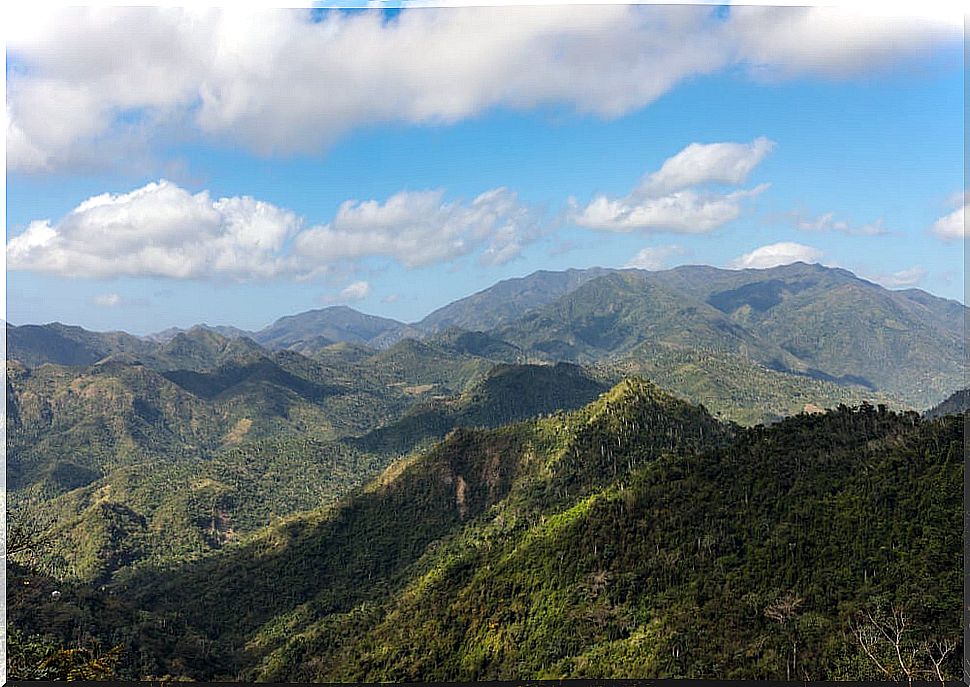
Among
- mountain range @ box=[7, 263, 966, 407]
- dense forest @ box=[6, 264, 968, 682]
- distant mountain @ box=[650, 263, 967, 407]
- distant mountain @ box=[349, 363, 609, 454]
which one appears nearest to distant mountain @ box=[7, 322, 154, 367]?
mountain range @ box=[7, 263, 966, 407]

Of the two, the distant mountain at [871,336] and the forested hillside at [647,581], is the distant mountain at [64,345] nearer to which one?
the forested hillside at [647,581]

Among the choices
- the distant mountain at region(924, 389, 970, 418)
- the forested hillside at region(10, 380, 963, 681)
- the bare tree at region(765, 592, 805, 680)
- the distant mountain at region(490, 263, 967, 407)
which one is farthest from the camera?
the distant mountain at region(490, 263, 967, 407)

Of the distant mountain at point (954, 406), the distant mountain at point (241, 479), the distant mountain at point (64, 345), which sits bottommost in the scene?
the distant mountain at point (241, 479)

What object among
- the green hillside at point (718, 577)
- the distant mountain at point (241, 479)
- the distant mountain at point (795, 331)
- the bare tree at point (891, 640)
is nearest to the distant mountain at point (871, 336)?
the distant mountain at point (795, 331)

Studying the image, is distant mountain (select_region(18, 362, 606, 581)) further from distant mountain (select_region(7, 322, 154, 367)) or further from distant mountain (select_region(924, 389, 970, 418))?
distant mountain (select_region(7, 322, 154, 367))

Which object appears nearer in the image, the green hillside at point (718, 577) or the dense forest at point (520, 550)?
the green hillside at point (718, 577)

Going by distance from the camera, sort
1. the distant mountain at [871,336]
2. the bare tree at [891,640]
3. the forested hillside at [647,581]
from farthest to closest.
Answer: the distant mountain at [871,336] → the forested hillside at [647,581] → the bare tree at [891,640]

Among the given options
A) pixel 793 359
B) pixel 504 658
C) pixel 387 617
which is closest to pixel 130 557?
pixel 387 617

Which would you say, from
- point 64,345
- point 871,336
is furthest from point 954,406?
point 64,345

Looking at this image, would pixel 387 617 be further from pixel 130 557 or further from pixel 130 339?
pixel 130 339

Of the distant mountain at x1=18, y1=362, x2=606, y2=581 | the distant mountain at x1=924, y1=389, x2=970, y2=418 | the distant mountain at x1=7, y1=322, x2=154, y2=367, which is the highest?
the distant mountain at x1=7, y1=322, x2=154, y2=367

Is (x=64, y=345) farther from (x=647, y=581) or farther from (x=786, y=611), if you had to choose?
(x=786, y=611)
